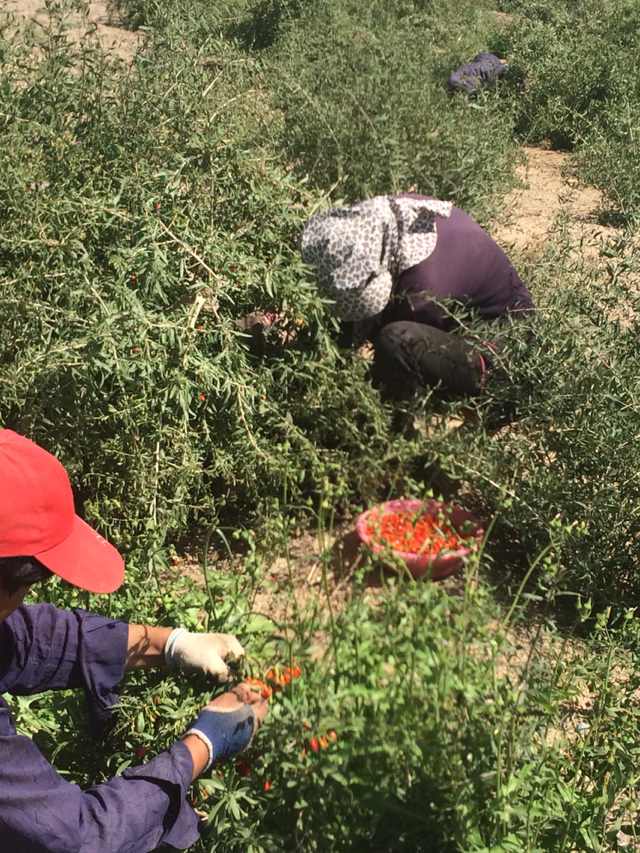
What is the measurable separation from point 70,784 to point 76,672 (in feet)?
1.32

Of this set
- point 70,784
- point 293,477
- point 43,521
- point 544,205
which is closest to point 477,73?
point 544,205

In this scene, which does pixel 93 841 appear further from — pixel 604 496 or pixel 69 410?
pixel 604 496

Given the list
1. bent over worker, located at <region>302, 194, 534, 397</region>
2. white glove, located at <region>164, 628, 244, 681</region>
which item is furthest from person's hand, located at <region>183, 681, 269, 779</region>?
bent over worker, located at <region>302, 194, 534, 397</region>

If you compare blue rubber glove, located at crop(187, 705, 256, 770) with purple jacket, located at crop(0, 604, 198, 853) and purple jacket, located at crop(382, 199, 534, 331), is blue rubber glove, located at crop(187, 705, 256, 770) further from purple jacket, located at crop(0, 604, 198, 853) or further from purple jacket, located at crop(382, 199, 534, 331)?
purple jacket, located at crop(382, 199, 534, 331)

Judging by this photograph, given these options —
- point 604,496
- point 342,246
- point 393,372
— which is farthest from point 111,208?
point 604,496

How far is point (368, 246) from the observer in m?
3.55

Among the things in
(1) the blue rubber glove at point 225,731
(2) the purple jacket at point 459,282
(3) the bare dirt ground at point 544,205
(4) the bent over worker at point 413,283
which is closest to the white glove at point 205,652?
(1) the blue rubber glove at point 225,731

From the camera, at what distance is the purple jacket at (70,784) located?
177 cm

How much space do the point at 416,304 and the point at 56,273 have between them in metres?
1.37

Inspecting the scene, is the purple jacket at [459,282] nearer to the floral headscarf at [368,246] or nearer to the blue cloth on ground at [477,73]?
the floral headscarf at [368,246]

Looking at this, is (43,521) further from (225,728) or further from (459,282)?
(459,282)

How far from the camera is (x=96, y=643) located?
225cm

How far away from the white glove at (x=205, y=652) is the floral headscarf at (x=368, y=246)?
5.36ft

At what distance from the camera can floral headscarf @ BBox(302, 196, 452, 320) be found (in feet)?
11.4
